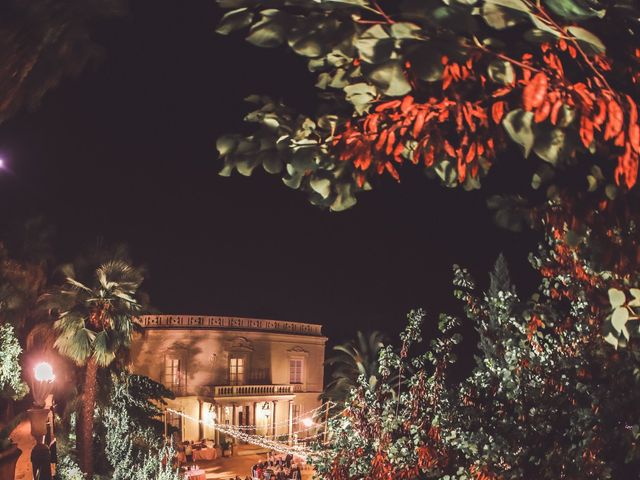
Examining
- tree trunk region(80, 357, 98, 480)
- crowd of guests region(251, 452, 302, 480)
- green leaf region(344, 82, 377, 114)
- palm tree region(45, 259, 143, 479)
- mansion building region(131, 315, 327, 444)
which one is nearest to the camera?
green leaf region(344, 82, 377, 114)

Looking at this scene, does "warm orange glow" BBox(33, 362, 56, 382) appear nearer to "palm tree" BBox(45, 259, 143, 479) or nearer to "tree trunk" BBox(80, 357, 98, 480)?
"palm tree" BBox(45, 259, 143, 479)

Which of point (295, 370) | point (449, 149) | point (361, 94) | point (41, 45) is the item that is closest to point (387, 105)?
point (361, 94)

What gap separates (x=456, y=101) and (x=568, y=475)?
3674 millimetres

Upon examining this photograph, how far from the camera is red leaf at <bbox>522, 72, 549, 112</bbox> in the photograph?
2.03 meters

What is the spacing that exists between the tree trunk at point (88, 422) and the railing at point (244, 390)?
715 inches

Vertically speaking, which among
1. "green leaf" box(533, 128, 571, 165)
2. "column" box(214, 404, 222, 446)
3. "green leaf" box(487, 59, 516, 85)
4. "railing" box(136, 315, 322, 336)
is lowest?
"column" box(214, 404, 222, 446)

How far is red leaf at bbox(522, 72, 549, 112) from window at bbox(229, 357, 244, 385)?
1486 inches

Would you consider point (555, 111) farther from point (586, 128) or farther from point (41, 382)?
A: point (41, 382)

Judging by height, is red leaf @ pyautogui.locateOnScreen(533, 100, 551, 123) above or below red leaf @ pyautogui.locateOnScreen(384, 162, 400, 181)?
above

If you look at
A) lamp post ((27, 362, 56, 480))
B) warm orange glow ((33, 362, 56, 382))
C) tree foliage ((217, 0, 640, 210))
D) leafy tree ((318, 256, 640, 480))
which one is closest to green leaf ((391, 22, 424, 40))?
tree foliage ((217, 0, 640, 210))

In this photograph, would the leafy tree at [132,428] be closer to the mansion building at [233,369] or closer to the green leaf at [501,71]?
the mansion building at [233,369]

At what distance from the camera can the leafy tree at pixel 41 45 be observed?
307 centimetres

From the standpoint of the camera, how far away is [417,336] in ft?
31.9

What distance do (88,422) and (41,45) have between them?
18.0 m
